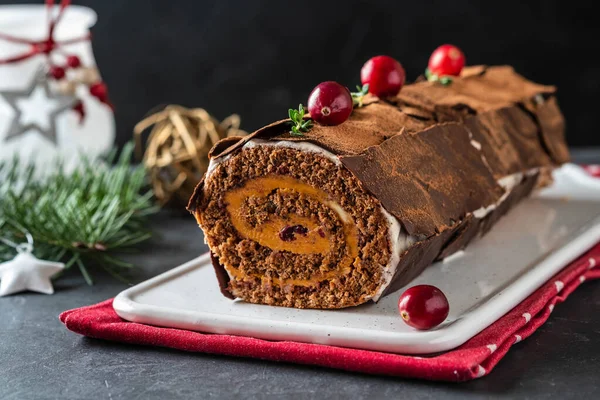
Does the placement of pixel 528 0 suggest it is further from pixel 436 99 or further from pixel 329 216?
pixel 329 216

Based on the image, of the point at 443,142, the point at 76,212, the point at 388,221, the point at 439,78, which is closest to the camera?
the point at 388,221

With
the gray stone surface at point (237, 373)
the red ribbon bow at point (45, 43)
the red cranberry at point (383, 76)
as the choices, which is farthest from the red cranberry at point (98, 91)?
the gray stone surface at point (237, 373)

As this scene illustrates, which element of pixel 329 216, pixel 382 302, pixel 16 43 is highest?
pixel 16 43

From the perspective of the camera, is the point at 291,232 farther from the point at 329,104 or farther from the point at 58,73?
the point at 58,73

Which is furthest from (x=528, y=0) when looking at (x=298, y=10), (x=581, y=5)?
(x=298, y=10)

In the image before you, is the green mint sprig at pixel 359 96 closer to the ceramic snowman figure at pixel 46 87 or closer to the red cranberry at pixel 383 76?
the red cranberry at pixel 383 76

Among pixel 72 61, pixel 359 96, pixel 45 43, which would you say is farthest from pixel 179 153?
pixel 359 96
